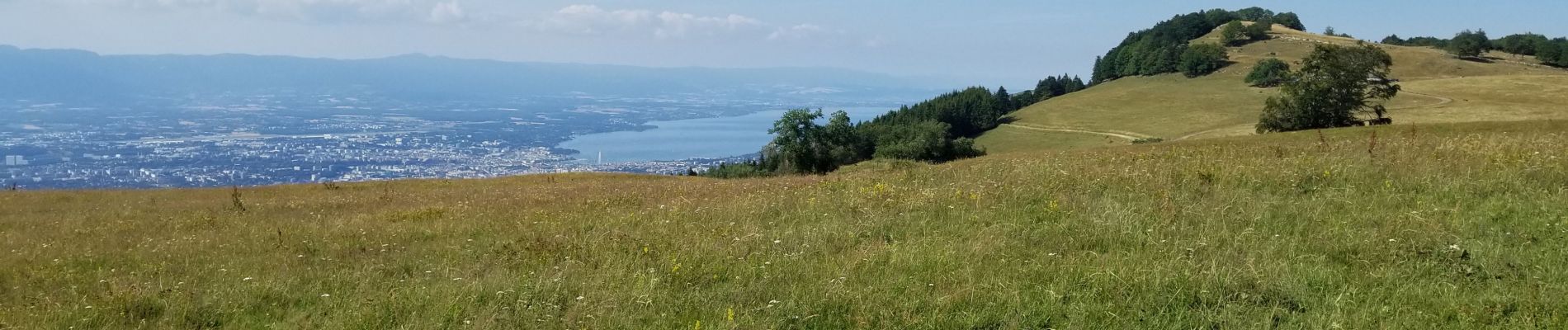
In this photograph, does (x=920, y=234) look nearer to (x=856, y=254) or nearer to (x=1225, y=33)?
(x=856, y=254)

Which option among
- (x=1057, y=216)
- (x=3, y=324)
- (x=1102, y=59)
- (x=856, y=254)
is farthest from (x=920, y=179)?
(x=1102, y=59)

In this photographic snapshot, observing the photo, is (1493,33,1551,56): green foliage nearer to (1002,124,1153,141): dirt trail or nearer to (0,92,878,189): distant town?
(1002,124,1153,141): dirt trail

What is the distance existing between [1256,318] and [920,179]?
8.61 m

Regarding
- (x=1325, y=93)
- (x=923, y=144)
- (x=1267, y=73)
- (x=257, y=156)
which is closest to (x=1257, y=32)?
(x=1267, y=73)

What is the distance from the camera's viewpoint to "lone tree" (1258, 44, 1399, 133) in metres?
69.6

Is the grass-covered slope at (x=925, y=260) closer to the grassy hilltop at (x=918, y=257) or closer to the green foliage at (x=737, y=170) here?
the grassy hilltop at (x=918, y=257)

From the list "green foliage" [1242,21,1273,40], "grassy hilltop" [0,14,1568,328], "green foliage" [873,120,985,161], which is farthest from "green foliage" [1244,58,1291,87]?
"grassy hilltop" [0,14,1568,328]

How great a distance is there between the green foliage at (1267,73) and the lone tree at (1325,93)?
61192 millimetres

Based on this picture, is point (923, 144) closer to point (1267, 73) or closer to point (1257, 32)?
point (1267, 73)

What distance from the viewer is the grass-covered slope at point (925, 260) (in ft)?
17.7

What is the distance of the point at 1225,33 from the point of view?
18438 centimetres

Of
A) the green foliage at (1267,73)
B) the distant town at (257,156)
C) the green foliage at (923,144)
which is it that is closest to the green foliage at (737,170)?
the distant town at (257,156)

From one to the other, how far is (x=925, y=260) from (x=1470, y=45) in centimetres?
18807

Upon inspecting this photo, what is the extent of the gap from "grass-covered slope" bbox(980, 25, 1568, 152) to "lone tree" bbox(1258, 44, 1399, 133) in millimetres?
4213
